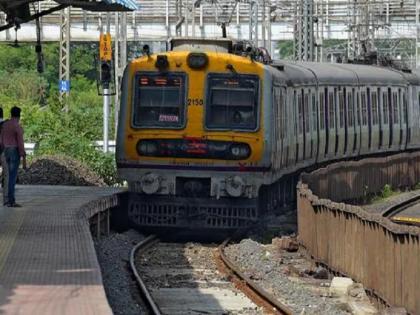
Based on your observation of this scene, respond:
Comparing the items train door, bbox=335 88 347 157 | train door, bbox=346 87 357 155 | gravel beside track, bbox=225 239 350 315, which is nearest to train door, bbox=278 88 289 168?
gravel beside track, bbox=225 239 350 315

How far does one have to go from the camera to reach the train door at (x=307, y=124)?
26000 millimetres

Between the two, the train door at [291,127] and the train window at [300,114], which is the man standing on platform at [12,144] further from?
the train window at [300,114]

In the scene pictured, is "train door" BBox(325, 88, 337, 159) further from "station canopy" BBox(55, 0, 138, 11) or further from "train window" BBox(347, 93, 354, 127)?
"station canopy" BBox(55, 0, 138, 11)

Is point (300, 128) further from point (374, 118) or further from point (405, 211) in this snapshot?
point (374, 118)

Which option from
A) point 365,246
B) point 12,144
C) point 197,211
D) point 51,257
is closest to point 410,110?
point 197,211

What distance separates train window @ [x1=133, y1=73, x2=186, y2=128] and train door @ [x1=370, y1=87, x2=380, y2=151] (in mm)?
11786

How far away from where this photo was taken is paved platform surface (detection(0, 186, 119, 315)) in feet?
37.0

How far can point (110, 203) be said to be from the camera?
21984 millimetres

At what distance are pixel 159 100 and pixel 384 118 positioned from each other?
1314cm

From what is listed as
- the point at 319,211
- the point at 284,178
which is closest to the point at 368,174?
the point at 284,178

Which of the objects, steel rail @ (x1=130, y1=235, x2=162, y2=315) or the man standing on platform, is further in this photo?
the man standing on platform

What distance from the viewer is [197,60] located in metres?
21.7

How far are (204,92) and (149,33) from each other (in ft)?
151

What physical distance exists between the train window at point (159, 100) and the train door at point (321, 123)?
21.0 feet
